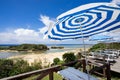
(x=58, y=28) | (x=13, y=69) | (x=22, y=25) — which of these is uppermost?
(x=22, y=25)

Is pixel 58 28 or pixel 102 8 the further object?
pixel 58 28

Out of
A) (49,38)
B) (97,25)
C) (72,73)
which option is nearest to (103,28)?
(97,25)

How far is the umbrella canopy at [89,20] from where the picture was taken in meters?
3.18

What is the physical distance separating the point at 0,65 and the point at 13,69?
2.44ft

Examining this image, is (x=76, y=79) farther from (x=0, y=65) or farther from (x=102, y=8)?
(x=0, y=65)

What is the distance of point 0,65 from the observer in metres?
8.66

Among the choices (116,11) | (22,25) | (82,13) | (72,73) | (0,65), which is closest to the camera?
(116,11)

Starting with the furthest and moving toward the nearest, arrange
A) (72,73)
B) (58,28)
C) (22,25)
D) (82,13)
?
(22,25)
(72,73)
(58,28)
(82,13)

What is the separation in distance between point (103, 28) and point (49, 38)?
124 cm

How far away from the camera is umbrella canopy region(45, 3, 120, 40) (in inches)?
125

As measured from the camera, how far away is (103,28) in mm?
3227

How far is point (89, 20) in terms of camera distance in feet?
11.0

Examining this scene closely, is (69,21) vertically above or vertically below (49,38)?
above

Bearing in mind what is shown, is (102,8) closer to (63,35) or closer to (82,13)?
(82,13)
